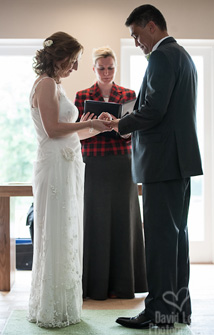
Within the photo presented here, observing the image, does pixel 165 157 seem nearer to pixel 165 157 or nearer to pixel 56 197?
pixel 165 157

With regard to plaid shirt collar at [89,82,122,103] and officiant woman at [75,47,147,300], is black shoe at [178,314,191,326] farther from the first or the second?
plaid shirt collar at [89,82,122,103]

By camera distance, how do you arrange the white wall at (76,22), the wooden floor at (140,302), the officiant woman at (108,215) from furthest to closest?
the white wall at (76,22)
the officiant woman at (108,215)
the wooden floor at (140,302)

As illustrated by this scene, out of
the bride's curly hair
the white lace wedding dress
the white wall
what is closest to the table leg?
the white lace wedding dress

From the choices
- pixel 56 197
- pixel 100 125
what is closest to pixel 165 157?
pixel 100 125

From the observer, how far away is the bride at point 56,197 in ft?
8.71

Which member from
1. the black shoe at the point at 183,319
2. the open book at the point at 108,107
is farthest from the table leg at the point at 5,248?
the black shoe at the point at 183,319

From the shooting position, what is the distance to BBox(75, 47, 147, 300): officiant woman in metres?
3.39

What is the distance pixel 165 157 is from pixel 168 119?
0.64ft

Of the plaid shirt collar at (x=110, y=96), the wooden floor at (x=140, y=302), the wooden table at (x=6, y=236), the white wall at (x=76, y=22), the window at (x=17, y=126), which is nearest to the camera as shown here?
the wooden floor at (x=140, y=302)

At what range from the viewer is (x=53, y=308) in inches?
104

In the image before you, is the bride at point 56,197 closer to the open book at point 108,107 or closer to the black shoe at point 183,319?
the open book at point 108,107

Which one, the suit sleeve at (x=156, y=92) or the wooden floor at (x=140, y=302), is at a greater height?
the suit sleeve at (x=156, y=92)

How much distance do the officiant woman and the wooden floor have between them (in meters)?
0.13

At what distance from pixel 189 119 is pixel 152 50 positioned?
45 centimetres
